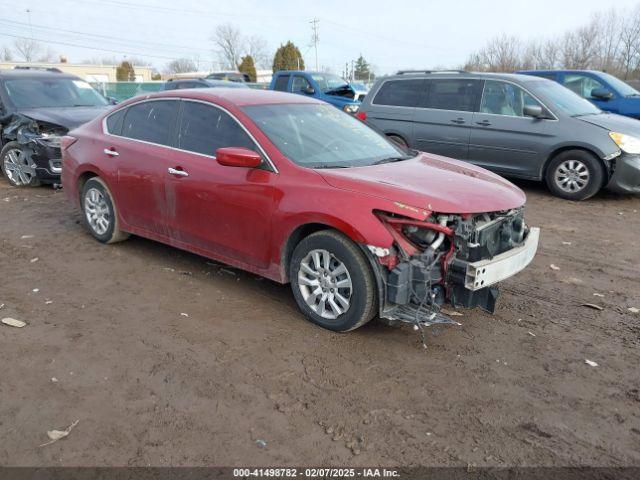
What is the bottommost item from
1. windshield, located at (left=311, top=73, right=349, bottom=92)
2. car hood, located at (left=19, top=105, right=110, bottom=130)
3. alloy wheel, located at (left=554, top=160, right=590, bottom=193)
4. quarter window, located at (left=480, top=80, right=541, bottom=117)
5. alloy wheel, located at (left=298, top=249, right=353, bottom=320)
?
alloy wheel, located at (left=298, top=249, right=353, bottom=320)

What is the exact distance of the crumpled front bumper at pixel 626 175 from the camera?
7609 millimetres

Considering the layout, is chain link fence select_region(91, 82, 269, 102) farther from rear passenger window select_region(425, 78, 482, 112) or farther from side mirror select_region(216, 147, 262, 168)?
side mirror select_region(216, 147, 262, 168)

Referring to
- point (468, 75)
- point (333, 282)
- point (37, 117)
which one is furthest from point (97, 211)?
point (468, 75)

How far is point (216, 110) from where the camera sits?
4695 mm

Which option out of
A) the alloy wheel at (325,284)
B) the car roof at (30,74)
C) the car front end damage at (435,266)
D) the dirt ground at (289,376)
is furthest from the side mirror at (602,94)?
the car roof at (30,74)

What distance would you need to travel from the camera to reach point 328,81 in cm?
1593

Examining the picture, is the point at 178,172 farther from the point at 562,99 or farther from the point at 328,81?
the point at 328,81

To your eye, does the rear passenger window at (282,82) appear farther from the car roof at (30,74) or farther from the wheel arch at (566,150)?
the wheel arch at (566,150)

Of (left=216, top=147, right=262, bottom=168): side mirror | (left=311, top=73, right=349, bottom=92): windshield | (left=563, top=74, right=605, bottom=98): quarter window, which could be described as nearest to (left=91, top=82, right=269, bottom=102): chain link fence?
(left=311, top=73, right=349, bottom=92): windshield

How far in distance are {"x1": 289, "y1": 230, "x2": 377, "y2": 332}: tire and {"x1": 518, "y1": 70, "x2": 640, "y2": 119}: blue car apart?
9442 mm

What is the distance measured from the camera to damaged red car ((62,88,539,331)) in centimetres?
360

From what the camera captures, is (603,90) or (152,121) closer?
(152,121)

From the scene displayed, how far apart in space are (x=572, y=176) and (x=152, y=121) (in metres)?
6.01

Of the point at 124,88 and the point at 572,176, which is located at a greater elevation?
the point at 124,88
